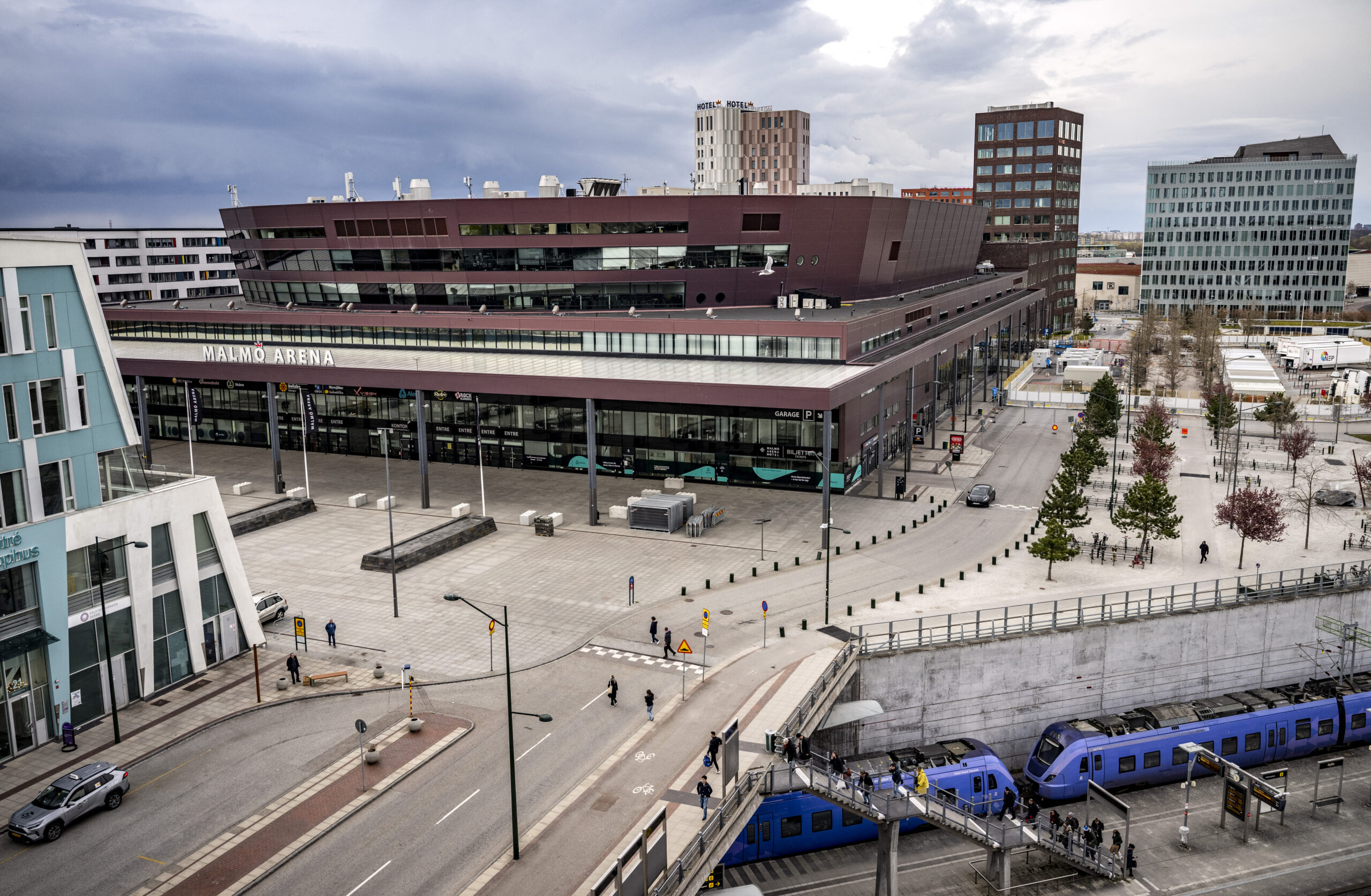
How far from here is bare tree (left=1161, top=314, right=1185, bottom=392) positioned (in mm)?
112438

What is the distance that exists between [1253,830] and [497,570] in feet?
116

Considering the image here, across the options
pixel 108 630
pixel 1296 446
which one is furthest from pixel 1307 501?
pixel 108 630

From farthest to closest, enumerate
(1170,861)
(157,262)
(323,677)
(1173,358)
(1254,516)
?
(157,262) → (1173,358) → (1254,516) → (323,677) → (1170,861)

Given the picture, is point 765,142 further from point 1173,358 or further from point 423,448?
point 423,448

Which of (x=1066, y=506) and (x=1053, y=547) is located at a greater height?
(x=1066, y=506)

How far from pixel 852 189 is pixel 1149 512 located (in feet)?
193

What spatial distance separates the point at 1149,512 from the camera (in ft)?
171

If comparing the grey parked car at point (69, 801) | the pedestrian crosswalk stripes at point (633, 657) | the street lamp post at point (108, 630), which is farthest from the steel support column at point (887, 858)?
the street lamp post at point (108, 630)

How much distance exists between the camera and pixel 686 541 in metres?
55.8

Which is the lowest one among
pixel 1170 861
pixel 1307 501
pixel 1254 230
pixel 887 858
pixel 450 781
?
pixel 1170 861

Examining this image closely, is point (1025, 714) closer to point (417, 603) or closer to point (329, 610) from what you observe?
point (417, 603)

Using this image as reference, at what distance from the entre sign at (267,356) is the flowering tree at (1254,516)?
5517 cm

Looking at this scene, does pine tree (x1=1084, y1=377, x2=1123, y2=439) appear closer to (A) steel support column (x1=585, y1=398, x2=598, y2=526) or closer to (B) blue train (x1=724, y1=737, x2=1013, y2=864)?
(A) steel support column (x1=585, y1=398, x2=598, y2=526)

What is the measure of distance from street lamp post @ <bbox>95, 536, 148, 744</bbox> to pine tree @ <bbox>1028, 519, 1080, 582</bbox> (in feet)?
128
